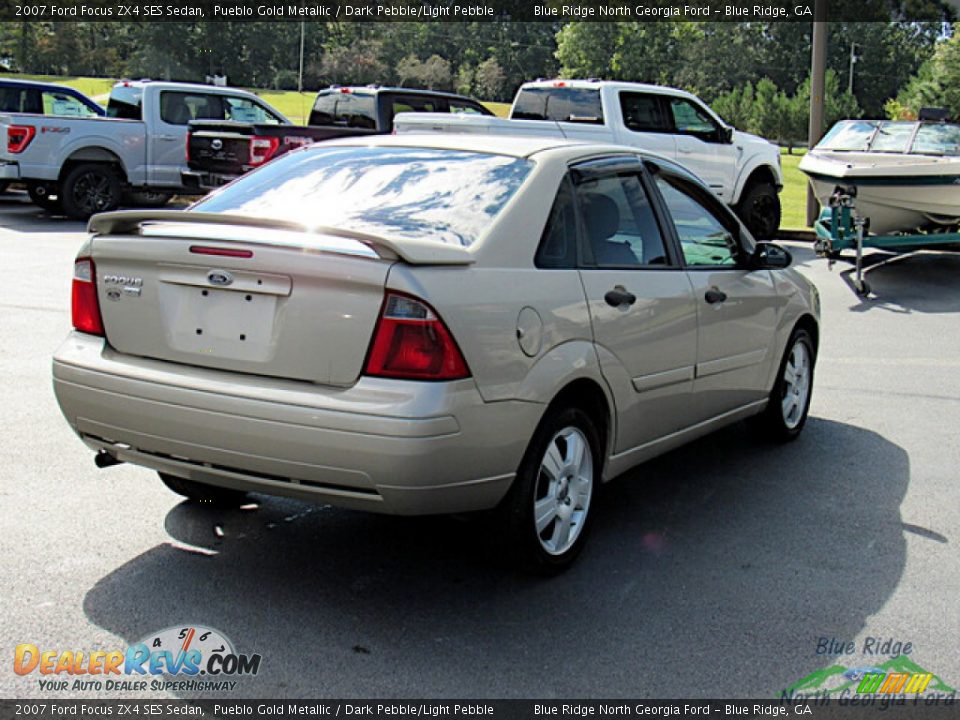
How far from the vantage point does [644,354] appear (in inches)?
195

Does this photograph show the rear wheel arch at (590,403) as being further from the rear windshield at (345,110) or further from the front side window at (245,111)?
the front side window at (245,111)

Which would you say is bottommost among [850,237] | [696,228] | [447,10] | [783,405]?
[783,405]

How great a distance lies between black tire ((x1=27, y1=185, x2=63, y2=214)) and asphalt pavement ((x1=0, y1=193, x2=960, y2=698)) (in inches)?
506

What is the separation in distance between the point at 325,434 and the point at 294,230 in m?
0.77

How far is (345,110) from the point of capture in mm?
17781

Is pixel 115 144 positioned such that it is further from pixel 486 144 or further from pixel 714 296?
pixel 714 296

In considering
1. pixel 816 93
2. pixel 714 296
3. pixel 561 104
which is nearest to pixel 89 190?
pixel 561 104

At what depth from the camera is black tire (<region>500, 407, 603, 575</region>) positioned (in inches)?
169

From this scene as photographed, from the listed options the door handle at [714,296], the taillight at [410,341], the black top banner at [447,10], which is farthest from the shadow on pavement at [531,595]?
the black top banner at [447,10]

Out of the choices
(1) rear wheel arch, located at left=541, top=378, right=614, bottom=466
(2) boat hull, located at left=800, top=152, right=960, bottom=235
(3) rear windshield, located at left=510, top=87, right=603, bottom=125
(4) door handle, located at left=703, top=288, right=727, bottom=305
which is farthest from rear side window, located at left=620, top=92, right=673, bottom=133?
(1) rear wheel arch, located at left=541, top=378, right=614, bottom=466

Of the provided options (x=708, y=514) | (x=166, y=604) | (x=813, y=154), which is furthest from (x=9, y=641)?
(x=813, y=154)

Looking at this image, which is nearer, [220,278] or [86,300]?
[220,278]

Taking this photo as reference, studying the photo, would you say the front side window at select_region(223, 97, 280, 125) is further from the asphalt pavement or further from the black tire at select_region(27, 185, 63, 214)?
the asphalt pavement

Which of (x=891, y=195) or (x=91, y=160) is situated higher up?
(x=91, y=160)
